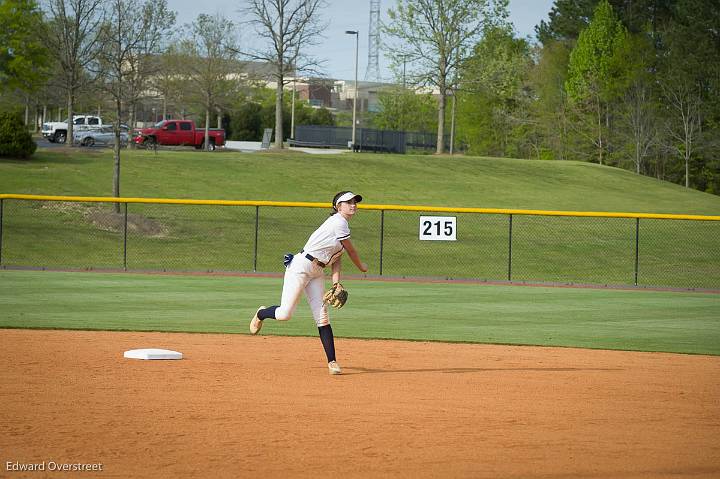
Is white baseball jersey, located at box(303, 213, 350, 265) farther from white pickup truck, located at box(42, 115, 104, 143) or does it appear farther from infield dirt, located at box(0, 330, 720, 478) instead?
white pickup truck, located at box(42, 115, 104, 143)

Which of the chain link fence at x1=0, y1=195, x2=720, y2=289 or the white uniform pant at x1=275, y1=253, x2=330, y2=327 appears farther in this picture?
the chain link fence at x1=0, y1=195, x2=720, y2=289

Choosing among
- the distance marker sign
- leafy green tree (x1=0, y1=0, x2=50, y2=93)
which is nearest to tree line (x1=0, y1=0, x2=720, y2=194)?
leafy green tree (x1=0, y1=0, x2=50, y2=93)

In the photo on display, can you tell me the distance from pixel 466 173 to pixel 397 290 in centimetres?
2770

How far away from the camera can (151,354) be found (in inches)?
426

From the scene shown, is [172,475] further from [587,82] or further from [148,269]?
[587,82]

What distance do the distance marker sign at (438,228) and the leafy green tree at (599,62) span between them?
138 ft

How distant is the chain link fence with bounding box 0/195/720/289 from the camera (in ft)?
83.4

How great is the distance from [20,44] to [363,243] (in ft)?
75.5

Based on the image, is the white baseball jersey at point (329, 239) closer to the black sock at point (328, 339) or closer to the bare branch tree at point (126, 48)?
the black sock at point (328, 339)

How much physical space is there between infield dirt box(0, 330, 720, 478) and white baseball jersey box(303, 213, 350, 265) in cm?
141

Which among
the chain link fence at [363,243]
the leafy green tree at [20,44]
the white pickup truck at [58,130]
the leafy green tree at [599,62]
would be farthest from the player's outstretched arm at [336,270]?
the leafy green tree at [599,62]

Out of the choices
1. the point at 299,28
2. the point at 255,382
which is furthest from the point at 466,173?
the point at 255,382

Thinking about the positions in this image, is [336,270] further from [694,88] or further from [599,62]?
[694,88]

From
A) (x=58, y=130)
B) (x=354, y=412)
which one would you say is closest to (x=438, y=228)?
(x=354, y=412)
